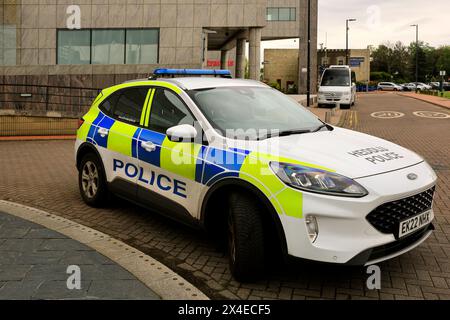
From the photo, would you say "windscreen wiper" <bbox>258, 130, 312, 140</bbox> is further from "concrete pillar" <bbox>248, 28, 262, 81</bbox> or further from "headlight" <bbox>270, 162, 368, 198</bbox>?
"concrete pillar" <bbox>248, 28, 262, 81</bbox>

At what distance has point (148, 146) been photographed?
4.96 metres

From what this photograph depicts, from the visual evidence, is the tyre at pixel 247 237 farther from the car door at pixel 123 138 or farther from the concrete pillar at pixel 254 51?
the concrete pillar at pixel 254 51

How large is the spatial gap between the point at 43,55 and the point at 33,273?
2489cm

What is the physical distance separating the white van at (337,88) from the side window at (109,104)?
22644 mm

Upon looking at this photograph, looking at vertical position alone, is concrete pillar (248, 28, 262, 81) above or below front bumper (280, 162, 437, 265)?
above

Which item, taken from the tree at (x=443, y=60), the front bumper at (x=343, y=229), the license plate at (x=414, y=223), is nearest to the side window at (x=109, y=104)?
the front bumper at (x=343, y=229)

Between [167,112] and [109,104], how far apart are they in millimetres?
1406

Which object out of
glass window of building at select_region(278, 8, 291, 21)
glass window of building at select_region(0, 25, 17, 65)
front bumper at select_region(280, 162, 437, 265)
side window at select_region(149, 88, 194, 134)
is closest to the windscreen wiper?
side window at select_region(149, 88, 194, 134)

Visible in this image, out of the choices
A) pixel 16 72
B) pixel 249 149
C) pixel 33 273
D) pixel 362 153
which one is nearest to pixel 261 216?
pixel 249 149

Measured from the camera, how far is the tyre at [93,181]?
5980 millimetres

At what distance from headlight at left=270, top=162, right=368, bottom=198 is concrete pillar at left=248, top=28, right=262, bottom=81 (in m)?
24.2

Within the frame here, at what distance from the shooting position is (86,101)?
21.0m

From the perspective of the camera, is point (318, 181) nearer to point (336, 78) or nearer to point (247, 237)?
point (247, 237)

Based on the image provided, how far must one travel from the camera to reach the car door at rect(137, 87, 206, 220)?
444 cm
